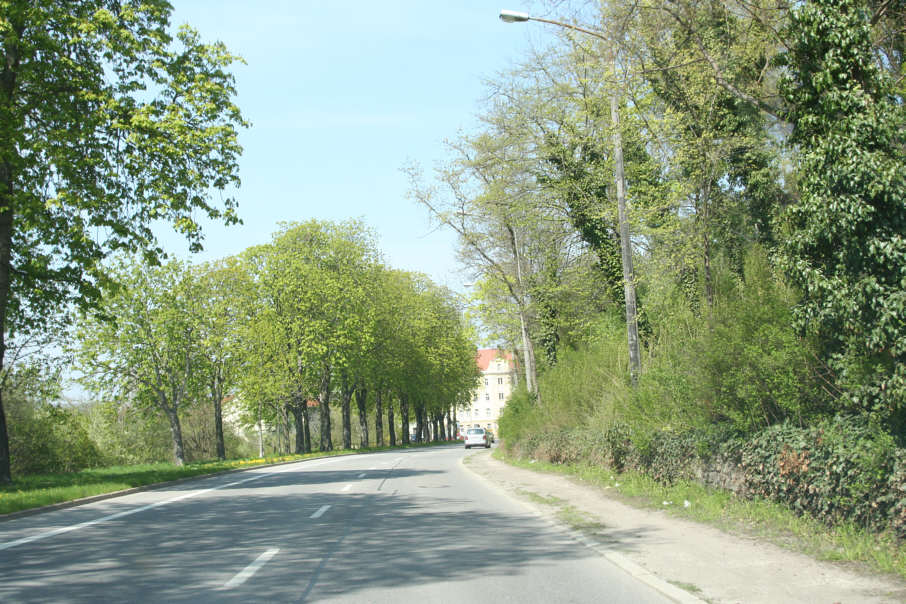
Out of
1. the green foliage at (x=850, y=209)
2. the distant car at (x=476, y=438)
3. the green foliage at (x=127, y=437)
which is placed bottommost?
the distant car at (x=476, y=438)

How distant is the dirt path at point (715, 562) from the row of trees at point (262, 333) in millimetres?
34531

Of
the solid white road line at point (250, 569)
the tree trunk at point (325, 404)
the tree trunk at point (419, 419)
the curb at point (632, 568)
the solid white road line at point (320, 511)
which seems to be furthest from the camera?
the tree trunk at point (419, 419)

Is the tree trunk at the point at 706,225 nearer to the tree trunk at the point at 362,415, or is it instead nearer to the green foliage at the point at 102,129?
the green foliage at the point at 102,129

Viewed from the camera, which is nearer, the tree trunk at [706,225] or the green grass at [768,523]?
the green grass at [768,523]

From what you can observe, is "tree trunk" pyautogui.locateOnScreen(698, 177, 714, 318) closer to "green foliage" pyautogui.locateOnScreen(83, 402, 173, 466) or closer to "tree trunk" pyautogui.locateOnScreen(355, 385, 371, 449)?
"tree trunk" pyautogui.locateOnScreen(355, 385, 371, 449)

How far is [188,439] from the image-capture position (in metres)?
62.4

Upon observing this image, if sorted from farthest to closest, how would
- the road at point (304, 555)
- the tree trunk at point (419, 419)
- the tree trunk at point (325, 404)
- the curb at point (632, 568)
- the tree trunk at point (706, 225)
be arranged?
the tree trunk at point (419, 419) → the tree trunk at point (325, 404) → the tree trunk at point (706, 225) → the road at point (304, 555) → the curb at point (632, 568)

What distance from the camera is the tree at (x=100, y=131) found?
17.0 metres

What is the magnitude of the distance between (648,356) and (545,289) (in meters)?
9.84

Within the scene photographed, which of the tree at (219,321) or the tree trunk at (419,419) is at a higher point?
the tree at (219,321)

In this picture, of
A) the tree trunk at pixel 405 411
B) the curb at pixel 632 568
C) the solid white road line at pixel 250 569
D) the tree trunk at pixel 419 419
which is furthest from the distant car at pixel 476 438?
the solid white road line at pixel 250 569

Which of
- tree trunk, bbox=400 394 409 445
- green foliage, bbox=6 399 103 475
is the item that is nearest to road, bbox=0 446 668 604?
green foliage, bbox=6 399 103 475

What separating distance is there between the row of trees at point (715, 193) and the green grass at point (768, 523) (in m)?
1.21

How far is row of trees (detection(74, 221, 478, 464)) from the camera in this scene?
44469mm
